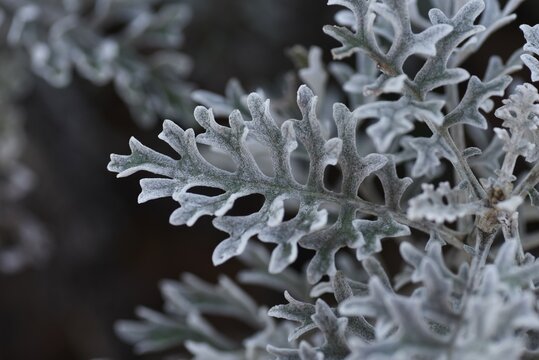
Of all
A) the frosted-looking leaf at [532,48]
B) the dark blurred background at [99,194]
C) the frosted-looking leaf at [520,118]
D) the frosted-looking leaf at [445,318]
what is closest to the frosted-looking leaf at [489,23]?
the frosted-looking leaf at [532,48]

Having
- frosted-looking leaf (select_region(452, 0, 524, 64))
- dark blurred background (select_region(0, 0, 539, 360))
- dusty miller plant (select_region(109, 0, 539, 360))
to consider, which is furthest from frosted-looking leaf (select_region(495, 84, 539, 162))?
dark blurred background (select_region(0, 0, 539, 360))

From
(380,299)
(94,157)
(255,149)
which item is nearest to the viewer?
(380,299)

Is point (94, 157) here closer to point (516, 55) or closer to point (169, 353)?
point (169, 353)

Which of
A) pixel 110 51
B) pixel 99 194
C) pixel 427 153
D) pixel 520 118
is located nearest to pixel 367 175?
pixel 427 153

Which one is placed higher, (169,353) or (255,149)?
(169,353)

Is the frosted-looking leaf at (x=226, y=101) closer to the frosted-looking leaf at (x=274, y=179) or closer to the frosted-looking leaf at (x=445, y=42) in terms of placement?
the frosted-looking leaf at (x=274, y=179)

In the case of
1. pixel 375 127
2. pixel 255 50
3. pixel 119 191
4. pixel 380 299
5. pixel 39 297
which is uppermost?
pixel 255 50

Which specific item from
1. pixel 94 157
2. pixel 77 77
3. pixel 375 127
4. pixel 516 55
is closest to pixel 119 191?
pixel 94 157
